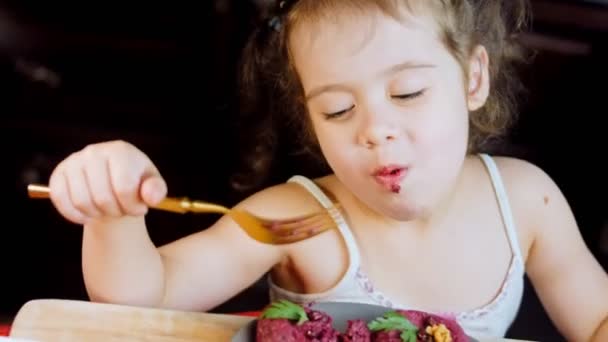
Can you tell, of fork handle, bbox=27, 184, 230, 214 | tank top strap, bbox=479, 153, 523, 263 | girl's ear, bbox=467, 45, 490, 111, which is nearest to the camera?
fork handle, bbox=27, 184, 230, 214

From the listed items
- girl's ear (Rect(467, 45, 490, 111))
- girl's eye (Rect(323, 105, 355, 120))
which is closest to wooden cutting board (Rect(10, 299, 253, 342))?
girl's eye (Rect(323, 105, 355, 120))

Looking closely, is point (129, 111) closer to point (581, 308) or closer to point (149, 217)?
point (149, 217)

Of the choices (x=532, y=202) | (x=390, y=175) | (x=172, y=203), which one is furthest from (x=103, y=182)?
(x=532, y=202)

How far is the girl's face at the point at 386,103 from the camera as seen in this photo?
32.3 inches

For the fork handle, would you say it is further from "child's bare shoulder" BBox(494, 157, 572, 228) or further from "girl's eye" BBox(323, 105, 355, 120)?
"child's bare shoulder" BBox(494, 157, 572, 228)

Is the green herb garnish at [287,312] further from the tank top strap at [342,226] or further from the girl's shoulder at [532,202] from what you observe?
the girl's shoulder at [532,202]

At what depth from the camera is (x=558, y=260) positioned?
40.5 inches

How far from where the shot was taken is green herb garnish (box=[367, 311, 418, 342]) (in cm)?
72

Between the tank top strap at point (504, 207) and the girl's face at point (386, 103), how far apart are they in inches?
7.2

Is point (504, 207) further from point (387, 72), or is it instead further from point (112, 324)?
point (112, 324)

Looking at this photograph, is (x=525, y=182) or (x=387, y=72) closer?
(x=387, y=72)

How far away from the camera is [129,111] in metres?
1.80

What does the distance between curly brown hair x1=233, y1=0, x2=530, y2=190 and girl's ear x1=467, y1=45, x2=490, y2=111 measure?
0.01 meters

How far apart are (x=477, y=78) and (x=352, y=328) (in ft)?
1.21
